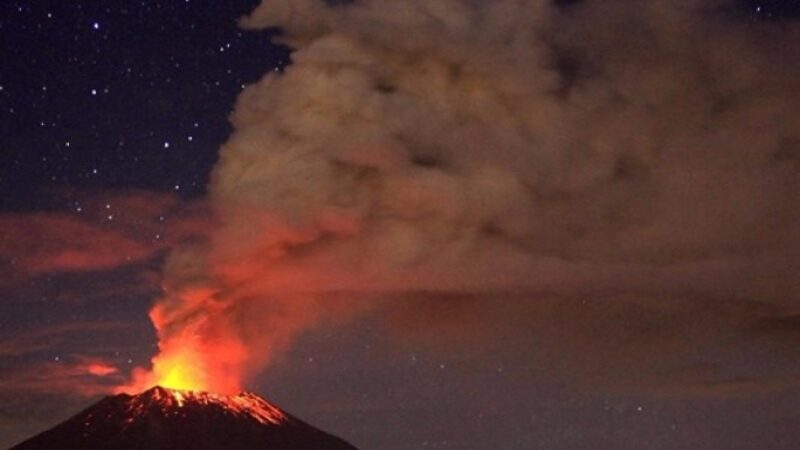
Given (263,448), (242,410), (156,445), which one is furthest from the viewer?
(242,410)

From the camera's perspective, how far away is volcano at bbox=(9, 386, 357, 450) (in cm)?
12938

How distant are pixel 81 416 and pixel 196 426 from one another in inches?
804

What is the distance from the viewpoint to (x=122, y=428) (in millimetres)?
133000

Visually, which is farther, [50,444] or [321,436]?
[321,436]

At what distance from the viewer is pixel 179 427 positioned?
131875 millimetres

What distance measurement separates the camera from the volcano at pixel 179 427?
424 ft

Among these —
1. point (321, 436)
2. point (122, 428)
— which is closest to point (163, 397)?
point (122, 428)

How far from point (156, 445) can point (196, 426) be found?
26.1 ft

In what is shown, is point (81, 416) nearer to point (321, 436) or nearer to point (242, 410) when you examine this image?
point (242, 410)

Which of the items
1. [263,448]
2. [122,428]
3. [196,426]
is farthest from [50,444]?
[263,448]

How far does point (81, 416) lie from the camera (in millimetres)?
143000

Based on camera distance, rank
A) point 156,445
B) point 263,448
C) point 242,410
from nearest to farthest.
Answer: point 156,445 < point 263,448 < point 242,410

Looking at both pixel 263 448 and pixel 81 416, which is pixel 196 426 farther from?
pixel 81 416

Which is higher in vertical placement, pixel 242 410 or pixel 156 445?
pixel 242 410
